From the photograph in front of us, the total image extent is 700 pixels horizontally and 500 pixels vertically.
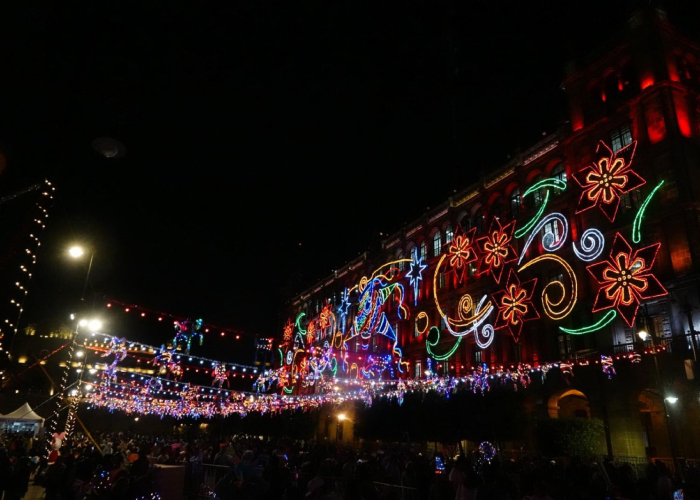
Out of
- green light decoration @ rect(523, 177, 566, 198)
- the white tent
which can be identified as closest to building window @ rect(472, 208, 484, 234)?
green light decoration @ rect(523, 177, 566, 198)

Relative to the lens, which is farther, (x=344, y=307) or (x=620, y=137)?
(x=344, y=307)

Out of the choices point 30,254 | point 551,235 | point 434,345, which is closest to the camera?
point 30,254

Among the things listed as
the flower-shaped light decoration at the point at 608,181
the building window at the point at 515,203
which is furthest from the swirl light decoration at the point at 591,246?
the building window at the point at 515,203

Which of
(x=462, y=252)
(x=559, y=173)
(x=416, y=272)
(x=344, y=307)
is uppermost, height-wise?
(x=559, y=173)

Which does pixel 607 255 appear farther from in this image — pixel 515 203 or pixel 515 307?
pixel 515 203

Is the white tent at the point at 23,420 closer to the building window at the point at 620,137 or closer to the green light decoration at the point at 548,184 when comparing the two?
the green light decoration at the point at 548,184

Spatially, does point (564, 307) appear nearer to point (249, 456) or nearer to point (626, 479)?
point (626, 479)

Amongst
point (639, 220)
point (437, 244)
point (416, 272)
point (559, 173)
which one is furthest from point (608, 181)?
point (437, 244)

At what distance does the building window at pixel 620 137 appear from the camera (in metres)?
26.3

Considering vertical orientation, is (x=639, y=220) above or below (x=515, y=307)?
above

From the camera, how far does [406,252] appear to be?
44.8m

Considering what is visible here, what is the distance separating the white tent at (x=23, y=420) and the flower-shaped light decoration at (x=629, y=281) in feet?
103

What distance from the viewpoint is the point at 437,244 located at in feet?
134

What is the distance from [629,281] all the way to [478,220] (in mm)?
16286
